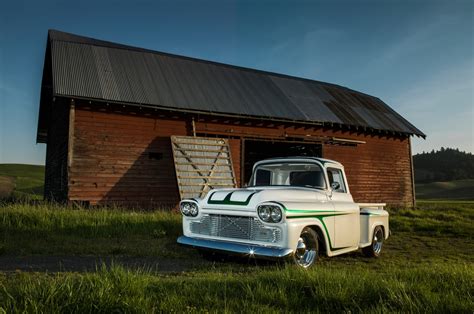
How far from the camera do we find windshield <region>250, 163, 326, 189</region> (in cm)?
699

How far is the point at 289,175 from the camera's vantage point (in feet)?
24.1

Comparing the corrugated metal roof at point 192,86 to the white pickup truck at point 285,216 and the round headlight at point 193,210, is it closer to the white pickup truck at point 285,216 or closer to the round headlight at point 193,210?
the round headlight at point 193,210

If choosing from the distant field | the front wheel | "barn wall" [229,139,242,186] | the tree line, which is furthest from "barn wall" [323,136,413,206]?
the tree line

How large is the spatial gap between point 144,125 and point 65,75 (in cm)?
326

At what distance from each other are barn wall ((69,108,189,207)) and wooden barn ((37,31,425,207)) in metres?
0.04

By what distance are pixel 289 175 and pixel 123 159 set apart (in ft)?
28.8

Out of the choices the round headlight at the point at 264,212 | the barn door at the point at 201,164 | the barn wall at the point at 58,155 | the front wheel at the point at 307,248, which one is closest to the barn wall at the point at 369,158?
the barn door at the point at 201,164

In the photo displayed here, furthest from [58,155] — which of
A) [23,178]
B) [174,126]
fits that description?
[23,178]

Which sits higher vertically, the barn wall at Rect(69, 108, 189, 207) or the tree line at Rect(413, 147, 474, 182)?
the tree line at Rect(413, 147, 474, 182)

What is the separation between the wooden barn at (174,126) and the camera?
45.9 ft

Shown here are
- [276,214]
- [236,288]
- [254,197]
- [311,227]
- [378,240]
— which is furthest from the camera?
[378,240]

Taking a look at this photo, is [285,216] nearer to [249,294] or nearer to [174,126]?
[249,294]

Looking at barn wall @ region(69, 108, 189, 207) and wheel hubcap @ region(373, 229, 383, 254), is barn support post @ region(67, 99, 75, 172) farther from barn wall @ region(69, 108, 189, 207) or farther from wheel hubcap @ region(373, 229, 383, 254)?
wheel hubcap @ region(373, 229, 383, 254)

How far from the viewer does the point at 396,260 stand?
25.1 ft
